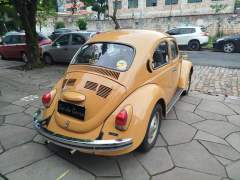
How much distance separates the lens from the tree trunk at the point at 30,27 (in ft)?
30.7

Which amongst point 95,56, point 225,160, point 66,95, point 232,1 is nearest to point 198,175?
point 225,160

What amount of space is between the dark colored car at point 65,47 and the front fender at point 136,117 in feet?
21.6

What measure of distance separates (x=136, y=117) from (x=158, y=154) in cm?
92

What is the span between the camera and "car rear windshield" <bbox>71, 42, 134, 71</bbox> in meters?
3.79

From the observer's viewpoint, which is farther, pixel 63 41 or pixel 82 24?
pixel 82 24

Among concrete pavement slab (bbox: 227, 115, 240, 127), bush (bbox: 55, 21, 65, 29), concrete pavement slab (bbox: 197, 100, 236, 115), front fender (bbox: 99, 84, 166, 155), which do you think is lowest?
concrete pavement slab (bbox: 227, 115, 240, 127)

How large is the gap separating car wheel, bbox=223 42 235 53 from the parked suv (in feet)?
5.40

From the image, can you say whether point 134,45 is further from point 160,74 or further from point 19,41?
point 19,41

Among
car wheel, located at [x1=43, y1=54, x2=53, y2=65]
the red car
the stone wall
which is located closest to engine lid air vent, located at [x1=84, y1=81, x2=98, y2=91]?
car wheel, located at [x1=43, y1=54, x2=53, y2=65]

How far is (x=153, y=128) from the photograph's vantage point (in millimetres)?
3879

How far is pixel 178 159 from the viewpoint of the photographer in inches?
143

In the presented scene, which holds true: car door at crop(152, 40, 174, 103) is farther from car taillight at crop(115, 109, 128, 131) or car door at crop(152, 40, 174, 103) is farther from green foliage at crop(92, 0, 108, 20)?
green foliage at crop(92, 0, 108, 20)

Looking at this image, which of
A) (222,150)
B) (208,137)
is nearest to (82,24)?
(208,137)

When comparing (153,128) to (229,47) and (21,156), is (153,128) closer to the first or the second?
(21,156)
